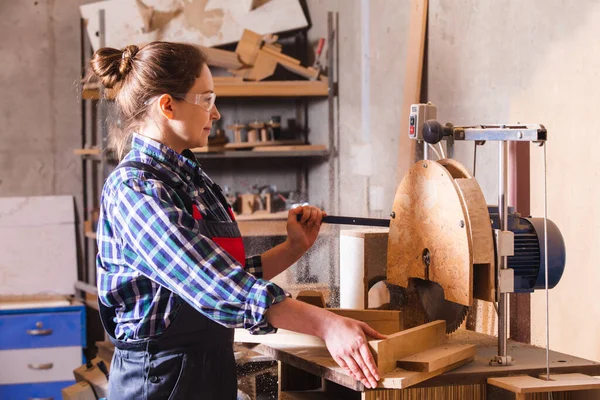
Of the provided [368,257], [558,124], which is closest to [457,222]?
[368,257]

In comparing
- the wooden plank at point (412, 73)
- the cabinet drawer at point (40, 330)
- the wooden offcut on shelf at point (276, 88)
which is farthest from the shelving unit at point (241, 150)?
the wooden plank at point (412, 73)

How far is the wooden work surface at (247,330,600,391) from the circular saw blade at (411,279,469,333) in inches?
2.0

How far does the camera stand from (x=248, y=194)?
15.9 feet

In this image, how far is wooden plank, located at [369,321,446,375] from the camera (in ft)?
4.89

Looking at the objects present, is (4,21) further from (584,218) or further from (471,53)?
(584,218)

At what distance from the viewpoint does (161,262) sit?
57.4 inches

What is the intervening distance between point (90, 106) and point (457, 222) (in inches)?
162

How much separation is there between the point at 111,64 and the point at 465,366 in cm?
102

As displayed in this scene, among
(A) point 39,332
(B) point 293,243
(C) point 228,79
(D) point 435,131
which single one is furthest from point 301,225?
(A) point 39,332

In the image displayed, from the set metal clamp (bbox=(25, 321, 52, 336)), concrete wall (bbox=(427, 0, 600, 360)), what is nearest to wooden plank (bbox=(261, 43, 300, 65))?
A: concrete wall (bbox=(427, 0, 600, 360))

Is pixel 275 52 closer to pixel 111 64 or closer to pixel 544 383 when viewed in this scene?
pixel 111 64

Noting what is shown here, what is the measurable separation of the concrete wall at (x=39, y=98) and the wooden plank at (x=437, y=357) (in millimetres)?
4097

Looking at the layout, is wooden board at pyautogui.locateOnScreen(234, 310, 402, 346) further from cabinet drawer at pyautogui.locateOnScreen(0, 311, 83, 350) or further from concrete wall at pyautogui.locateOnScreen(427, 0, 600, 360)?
cabinet drawer at pyautogui.locateOnScreen(0, 311, 83, 350)

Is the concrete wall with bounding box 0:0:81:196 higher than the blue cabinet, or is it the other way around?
the concrete wall with bounding box 0:0:81:196
